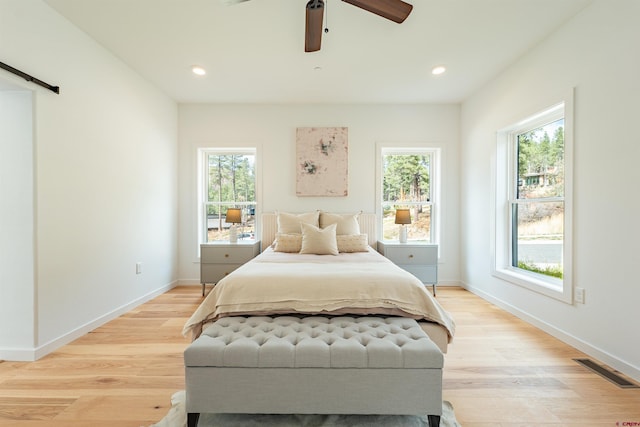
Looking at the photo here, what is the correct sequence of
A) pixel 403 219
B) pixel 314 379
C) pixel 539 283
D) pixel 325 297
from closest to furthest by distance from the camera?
pixel 314 379
pixel 325 297
pixel 539 283
pixel 403 219

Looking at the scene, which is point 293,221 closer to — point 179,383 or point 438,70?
point 179,383

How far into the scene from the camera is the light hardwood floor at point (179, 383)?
5.32 ft

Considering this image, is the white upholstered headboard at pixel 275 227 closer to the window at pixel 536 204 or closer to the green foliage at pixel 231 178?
the green foliage at pixel 231 178

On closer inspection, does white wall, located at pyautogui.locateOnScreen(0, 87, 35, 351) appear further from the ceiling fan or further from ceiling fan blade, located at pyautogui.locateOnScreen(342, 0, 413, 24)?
ceiling fan blade, located at pyautogui.locateOnScreen(342, 0, 413, 24)

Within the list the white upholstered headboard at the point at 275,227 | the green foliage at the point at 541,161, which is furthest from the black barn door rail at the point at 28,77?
the green foliage at the point at 541,161

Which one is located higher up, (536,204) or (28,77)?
(28,77)

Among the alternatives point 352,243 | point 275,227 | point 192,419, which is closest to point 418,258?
point 352,243

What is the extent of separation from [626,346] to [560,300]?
22.8 inches

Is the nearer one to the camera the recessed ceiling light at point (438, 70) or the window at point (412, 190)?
the recessed ceiling light at point (438, 70)

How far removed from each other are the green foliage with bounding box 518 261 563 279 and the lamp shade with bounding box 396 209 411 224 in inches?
52.8

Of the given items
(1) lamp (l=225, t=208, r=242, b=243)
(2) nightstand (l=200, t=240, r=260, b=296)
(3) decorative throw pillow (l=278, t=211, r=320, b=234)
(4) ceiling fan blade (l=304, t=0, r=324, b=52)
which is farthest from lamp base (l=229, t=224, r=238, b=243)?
(4) ceiling fan blade (l=304, t=0, r=324, b=52)

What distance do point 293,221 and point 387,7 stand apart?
8.54 feet

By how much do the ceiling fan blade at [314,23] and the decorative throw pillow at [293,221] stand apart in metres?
2.15

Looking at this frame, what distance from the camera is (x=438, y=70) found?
3.31 metres
